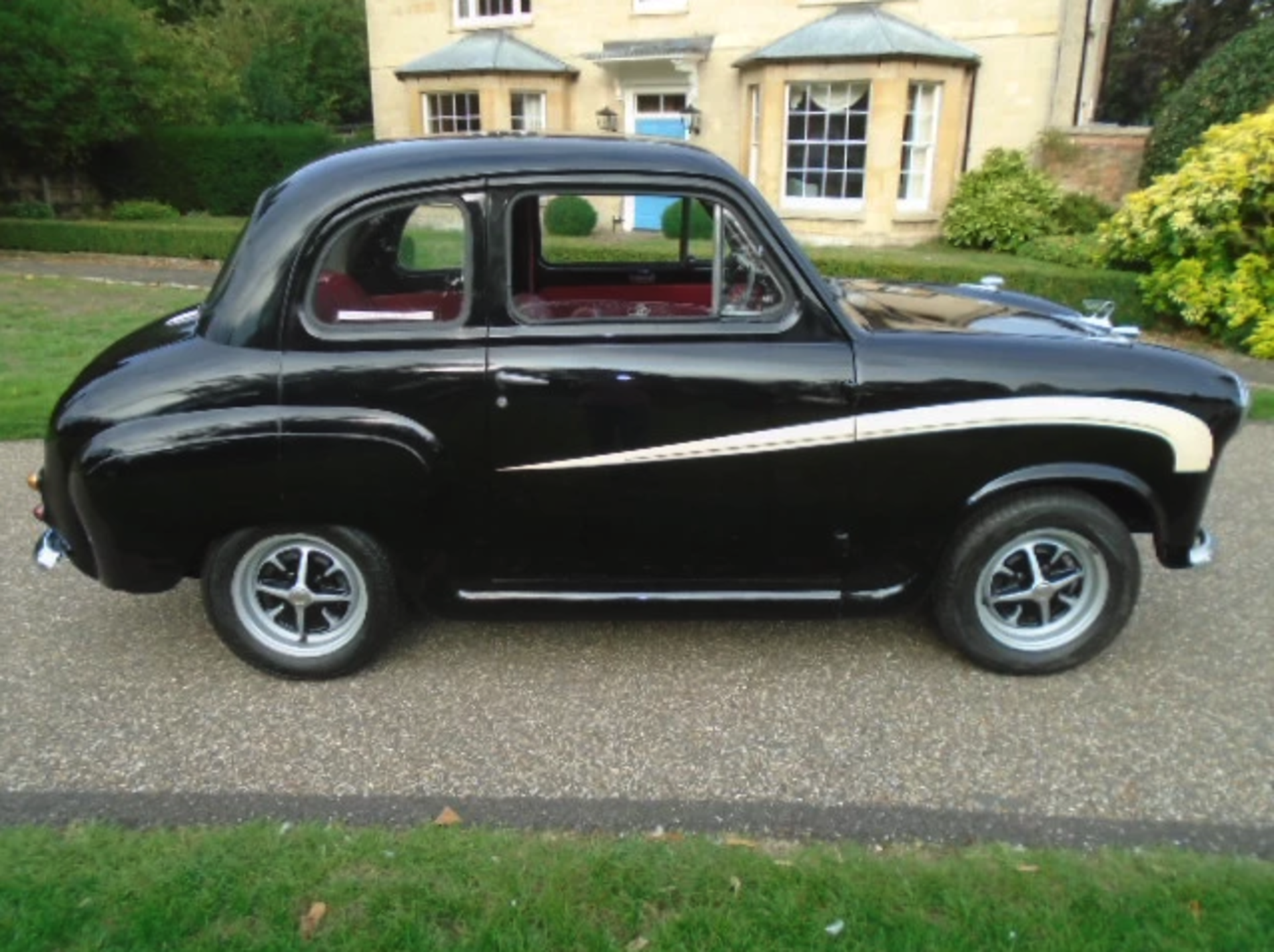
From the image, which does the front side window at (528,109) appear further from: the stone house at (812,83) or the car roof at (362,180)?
the car roof at (362,180)

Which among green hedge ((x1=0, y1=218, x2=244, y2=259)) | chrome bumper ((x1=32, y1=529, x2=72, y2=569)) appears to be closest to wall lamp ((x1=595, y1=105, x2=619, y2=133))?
green hedge ((x1=0, y1=218, x2=244, y2=259))

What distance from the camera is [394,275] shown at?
3.68 meters

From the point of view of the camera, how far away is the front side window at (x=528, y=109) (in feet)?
62.1

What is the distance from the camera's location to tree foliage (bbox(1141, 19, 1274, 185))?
1219 centimetres

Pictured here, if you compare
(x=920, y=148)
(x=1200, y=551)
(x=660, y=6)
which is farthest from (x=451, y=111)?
(x=1200, y=551)

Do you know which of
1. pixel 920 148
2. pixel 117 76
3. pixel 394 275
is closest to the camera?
pixel 394 275

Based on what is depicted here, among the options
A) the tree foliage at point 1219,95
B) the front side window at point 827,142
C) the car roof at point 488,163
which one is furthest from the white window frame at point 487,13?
the car roof at point 488,163

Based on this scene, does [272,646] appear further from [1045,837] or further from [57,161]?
[57,161]

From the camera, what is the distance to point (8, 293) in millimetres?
13141

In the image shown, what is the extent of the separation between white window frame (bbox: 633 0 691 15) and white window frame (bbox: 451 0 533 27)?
102 inches

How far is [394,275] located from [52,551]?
1.67m

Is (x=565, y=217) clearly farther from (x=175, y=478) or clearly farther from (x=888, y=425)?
(x=175, y=478)

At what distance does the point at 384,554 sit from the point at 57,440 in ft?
3.91

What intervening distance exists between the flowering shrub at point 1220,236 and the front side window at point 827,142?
20.7 feet
